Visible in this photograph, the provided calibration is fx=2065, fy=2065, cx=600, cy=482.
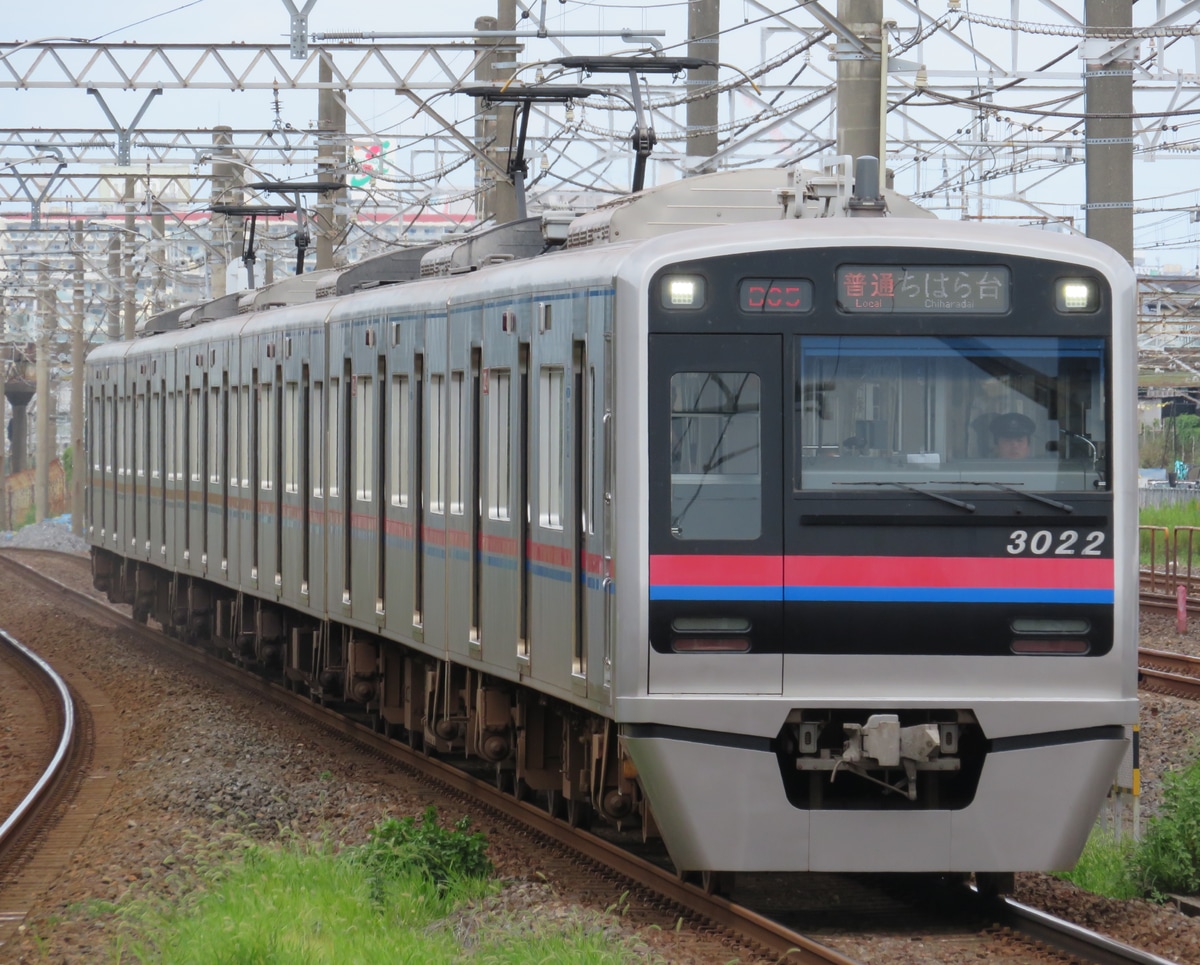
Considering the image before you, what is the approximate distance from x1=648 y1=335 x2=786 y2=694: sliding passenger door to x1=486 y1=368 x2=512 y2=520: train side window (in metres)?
2.03

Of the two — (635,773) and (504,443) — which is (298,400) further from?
(635,773)

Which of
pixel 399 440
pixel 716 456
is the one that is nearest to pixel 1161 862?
pixel 716 456

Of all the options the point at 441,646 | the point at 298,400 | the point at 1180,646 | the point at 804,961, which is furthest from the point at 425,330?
the point at 1180,646

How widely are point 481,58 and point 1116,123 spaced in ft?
21.2

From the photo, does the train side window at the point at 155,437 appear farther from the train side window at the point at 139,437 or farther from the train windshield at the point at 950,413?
the train windshield at the point at 950,413

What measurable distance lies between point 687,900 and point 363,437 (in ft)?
18.2

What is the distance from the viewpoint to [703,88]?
21.5 metres

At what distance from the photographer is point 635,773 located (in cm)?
824

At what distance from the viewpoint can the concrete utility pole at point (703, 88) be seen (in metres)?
21.1

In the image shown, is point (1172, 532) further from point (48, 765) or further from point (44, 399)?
point (44, 399)

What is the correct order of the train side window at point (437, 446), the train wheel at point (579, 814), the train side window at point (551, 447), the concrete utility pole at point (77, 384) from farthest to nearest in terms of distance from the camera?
the concrete utility pole at point (77, 384) → the train side window at point (437, 446) → the train wheel at point (579, 814) → the train side window at point (551, 447)

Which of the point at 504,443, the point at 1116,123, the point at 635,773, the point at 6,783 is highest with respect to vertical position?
the point at 1116,123

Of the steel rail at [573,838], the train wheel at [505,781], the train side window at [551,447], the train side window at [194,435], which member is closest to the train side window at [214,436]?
the train side window at [194,435]

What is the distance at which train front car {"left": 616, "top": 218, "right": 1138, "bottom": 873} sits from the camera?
784cm
